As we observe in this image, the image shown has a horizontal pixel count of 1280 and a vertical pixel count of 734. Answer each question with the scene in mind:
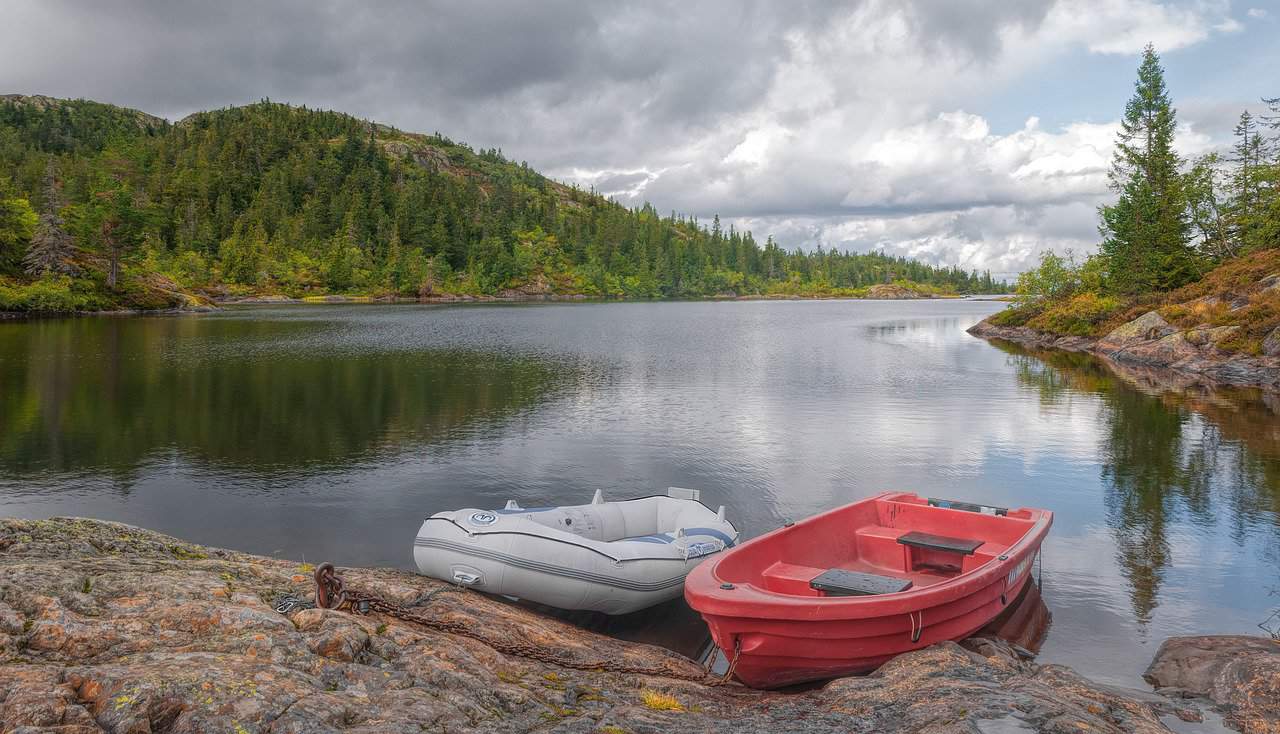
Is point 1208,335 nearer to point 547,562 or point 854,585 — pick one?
point 854,585

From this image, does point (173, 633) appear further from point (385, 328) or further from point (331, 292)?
point (331, 292)

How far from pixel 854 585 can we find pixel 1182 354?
131ft

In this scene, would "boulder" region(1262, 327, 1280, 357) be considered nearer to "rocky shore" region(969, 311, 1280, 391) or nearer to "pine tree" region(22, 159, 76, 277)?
"rocky shore" region(969, 311, 1280, 391)

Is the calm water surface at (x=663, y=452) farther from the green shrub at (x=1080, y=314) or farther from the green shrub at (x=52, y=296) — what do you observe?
the green shrub at (x=52, y=296)

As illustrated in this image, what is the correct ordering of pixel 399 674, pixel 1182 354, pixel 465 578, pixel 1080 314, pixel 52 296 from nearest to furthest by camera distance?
1. pixel 399 674
2. pixel 465 578
3. pixel 1182 354
4. pixel 1080 314
5. pixel 52 296

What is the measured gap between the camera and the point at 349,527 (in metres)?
13.3


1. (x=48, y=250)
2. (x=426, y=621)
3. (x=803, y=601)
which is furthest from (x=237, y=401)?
(x=48, y=250)

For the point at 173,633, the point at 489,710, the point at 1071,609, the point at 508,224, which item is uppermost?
the point at 508,224

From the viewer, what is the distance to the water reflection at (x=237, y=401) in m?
18.5

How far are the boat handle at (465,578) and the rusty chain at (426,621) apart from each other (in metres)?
1.22

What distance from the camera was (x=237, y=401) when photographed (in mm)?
25688

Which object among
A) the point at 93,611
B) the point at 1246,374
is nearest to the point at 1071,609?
the point at 93,611

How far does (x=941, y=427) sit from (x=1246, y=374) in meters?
20.0

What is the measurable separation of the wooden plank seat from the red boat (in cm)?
2
